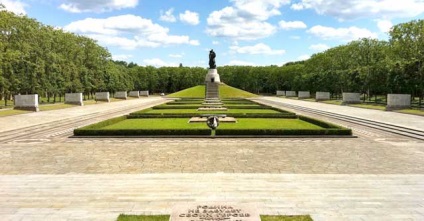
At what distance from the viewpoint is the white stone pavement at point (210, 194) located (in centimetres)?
888

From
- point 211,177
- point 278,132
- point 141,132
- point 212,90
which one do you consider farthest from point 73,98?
point 211,177

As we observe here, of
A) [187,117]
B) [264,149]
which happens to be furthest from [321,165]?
[187,117]

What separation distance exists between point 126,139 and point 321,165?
11.9 m

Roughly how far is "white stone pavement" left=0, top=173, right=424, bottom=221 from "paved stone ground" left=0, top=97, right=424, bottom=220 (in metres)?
0.03

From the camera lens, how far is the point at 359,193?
10555mm

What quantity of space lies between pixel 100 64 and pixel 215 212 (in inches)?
3191

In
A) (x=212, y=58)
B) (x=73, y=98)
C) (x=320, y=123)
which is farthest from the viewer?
(x=212, y=58)

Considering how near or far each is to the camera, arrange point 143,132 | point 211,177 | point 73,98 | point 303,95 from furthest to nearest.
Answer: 1. point 303,95
2. point 73,98
3. point 143,132
4. point 211,177

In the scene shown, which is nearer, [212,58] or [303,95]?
[212,58]

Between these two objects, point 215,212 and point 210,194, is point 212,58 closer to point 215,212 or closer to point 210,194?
point 210,194

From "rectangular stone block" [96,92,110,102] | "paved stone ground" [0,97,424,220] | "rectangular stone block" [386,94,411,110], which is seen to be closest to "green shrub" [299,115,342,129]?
"paved stone ground" [0,97,424,220]

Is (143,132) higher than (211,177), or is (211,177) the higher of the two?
(143,132)

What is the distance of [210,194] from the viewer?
10.4 meters

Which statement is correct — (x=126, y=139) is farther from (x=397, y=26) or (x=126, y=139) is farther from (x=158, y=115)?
(x=397, y=26)
